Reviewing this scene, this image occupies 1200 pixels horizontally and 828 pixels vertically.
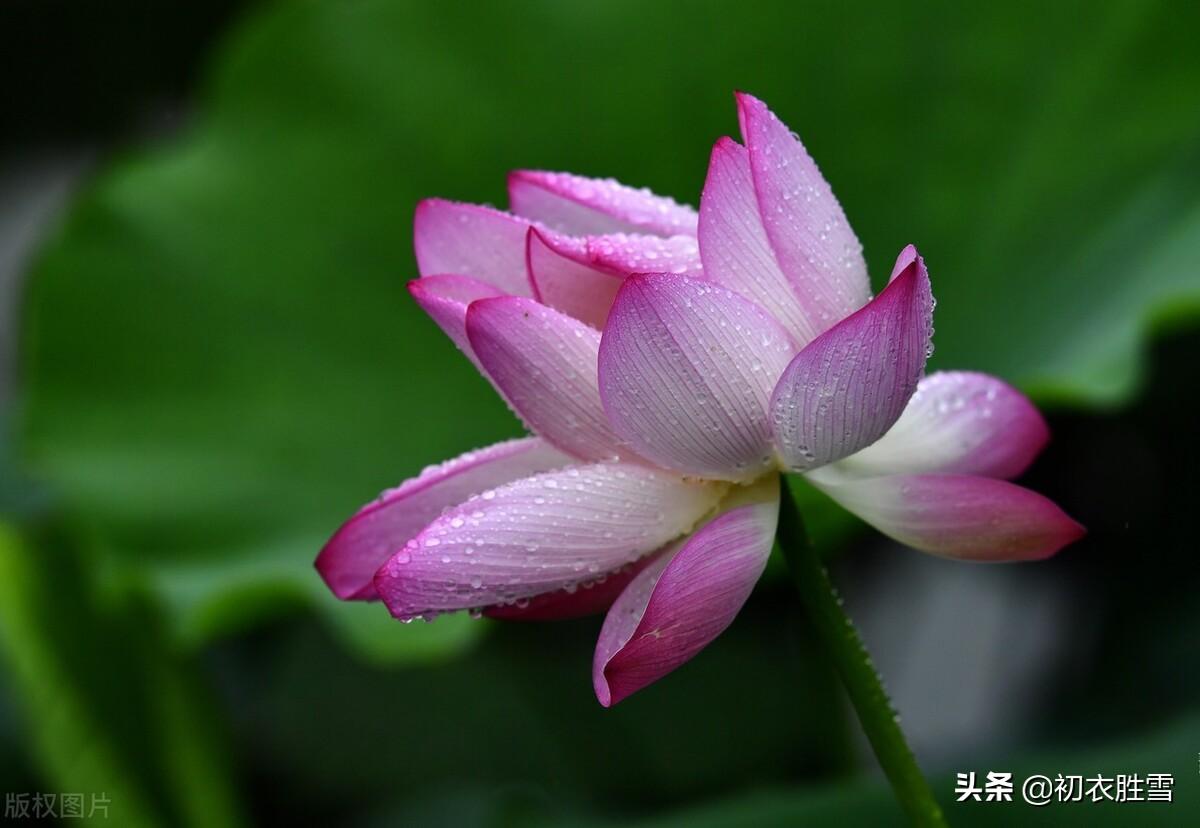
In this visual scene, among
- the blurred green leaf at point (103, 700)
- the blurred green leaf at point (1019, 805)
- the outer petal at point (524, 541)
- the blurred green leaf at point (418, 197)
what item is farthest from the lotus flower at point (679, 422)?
the blurred green leaf at point (103, 700)

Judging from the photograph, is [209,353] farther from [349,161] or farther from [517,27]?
[517,27]

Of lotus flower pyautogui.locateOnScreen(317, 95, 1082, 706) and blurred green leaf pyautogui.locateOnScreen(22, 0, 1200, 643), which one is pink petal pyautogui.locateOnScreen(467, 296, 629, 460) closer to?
lotus flower pyautogui.locateOnScreen(317, 95, 1082, 706)

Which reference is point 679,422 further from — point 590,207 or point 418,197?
point 418,197

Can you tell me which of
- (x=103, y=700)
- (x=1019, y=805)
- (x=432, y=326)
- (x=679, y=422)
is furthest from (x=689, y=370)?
(x=103, y=700)

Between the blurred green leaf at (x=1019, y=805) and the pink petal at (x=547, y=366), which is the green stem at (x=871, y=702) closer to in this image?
the pink petal at (x=547, y=366)

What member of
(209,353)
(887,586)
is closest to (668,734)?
(887,586)

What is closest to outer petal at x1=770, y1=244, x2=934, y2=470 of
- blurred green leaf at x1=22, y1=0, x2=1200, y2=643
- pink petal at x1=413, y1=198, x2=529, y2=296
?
pink petal at x1=413, y1=198, x2=529, y2=296
